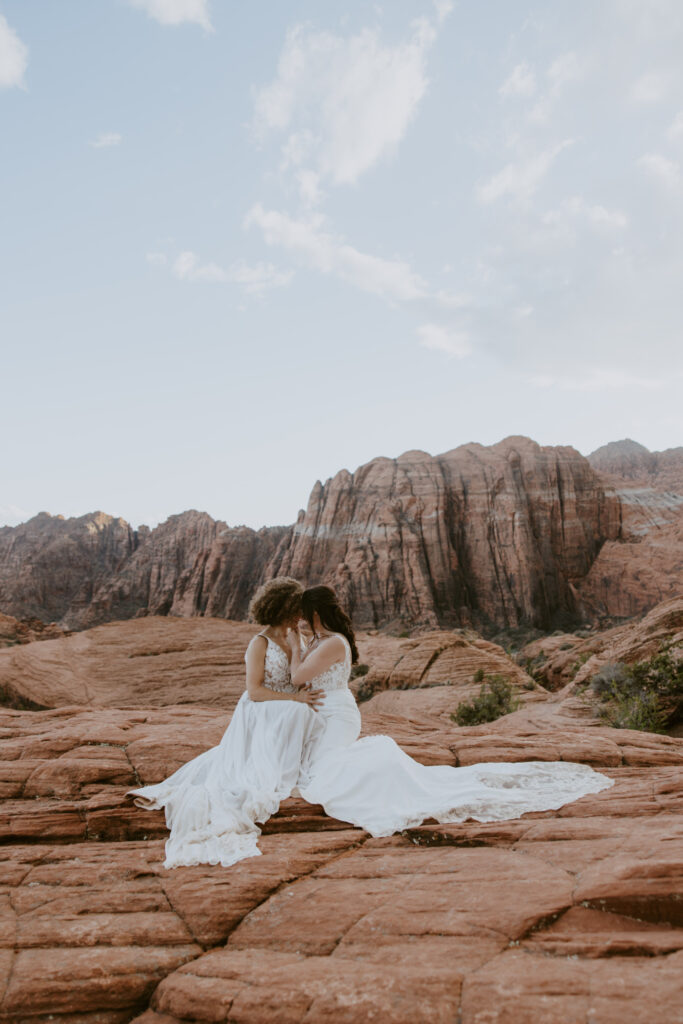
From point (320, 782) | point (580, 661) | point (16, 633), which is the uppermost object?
point (320, 782)

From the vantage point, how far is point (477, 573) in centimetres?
6191

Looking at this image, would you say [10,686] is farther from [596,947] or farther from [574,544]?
[574,544]

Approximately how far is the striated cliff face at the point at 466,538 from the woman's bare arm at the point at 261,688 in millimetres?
51369

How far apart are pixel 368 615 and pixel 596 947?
56.0m

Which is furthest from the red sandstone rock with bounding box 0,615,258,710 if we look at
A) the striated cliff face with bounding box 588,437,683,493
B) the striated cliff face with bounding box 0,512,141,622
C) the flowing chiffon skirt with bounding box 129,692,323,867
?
the striated cliff face with bounding box 588,437,683,493

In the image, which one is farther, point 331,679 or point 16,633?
point 16,633

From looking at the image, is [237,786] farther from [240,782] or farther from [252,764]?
[252,764]

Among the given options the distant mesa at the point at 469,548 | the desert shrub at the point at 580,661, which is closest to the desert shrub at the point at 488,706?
the desert shrub at the point at 580,661

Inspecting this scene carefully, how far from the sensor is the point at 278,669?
593cm

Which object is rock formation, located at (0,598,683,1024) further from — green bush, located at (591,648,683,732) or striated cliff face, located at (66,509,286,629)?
striated cliff face, located at (66,509,286,629)

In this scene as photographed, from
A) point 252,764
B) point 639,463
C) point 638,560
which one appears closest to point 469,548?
point 638,560

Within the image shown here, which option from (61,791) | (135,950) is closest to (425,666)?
(61,791)

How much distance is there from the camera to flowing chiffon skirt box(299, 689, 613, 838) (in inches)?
192

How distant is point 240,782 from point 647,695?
462 inches
